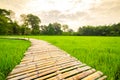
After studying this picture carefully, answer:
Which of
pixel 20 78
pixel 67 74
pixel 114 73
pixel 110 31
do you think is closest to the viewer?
pixel 20 78

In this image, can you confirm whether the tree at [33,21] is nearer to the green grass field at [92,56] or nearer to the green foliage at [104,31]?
the green foliage at [104,31]

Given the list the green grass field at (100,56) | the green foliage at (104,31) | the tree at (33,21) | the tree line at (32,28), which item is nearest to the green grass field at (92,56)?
the green grass field at (100,56)

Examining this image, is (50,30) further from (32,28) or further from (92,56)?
(92,56)

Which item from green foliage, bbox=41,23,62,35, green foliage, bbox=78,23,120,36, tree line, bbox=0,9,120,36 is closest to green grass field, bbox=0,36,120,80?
tree line, bbox=0,9,120,36

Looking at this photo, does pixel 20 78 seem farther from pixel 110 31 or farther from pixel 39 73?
pixel 110 31

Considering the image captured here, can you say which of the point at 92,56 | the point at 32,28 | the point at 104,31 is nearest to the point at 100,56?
the point at 92,56

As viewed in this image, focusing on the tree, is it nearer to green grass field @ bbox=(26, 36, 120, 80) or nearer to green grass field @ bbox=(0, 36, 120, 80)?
green grass field @ bbox=(0, 36, 120, 80)

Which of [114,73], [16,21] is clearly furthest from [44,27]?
[114,73]

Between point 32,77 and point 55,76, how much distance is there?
0.51m

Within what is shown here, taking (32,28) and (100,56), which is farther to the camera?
(32,28)

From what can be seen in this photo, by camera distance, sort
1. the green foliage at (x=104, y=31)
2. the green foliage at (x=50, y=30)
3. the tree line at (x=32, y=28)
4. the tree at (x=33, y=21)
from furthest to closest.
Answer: the green foliage at (x=104, y=31), the green foliage at (x=50, y=30), the tree at (x=33, y=21), the tree line at (x=32, y=28)

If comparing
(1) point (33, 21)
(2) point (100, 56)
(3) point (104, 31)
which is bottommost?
(2) point (100, 56)

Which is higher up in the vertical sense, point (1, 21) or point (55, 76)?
point (1, 21)

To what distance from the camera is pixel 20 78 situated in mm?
3000
